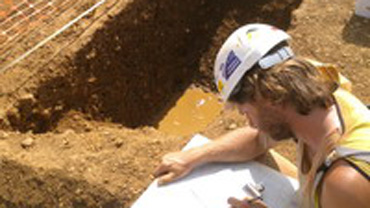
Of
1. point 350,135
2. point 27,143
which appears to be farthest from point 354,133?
point 27,143

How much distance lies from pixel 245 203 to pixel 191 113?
3009 millimetres

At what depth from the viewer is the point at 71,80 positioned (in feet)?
13.9

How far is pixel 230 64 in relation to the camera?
2146 millimetres

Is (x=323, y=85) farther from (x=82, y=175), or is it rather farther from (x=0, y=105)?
(x=0, y=105)

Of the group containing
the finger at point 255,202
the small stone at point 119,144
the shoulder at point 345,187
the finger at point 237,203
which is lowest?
A: the finger at point 255,202

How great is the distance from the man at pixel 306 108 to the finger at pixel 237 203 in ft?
1.09

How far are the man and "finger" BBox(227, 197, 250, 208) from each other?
0.33 meters

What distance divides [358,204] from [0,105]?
2904 millimetres

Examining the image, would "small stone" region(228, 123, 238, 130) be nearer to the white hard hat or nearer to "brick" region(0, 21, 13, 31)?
the white hard hat

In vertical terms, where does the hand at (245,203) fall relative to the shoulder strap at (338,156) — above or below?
below

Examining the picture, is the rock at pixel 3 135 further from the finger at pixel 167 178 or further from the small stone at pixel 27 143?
the finger at pixel 167 178

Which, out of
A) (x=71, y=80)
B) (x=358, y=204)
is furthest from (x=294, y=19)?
(x=358, y=204)


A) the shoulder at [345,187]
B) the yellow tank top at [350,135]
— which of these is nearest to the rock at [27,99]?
the yellow tank top at [350,135]

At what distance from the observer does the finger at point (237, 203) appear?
2.46 metres
